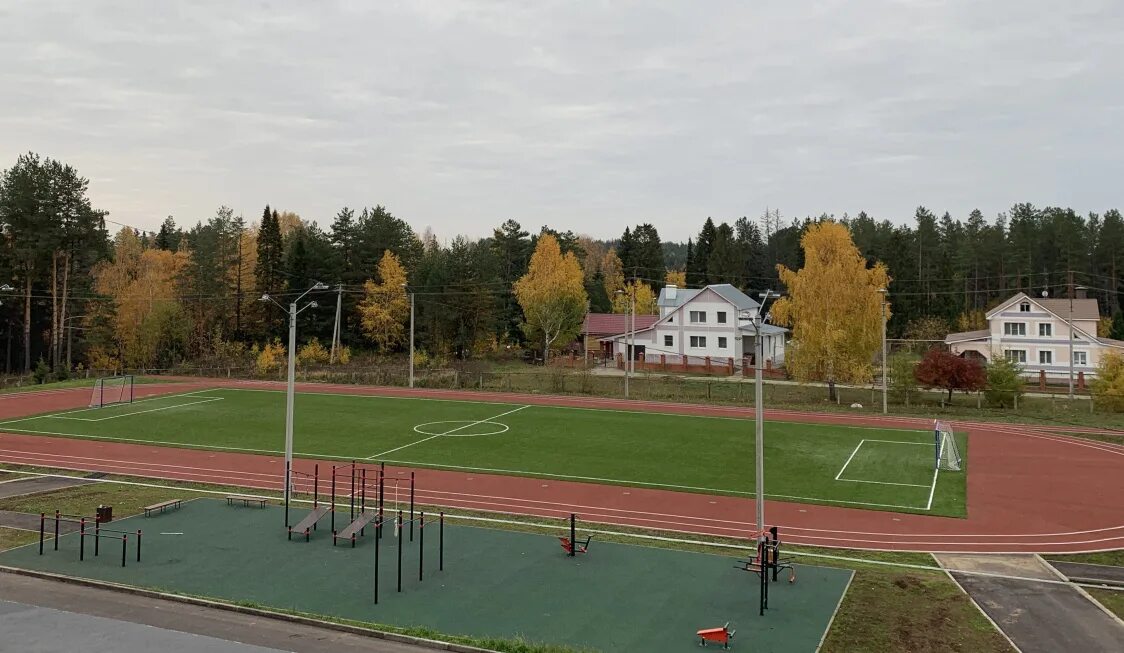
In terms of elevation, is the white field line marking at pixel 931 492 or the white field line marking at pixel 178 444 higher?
the white field line marking at pixel 178 444

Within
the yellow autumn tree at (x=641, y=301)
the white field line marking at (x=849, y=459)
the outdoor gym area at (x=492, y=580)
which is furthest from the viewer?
the yellow autumn tree at (x=641, y=301)

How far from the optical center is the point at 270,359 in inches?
2739

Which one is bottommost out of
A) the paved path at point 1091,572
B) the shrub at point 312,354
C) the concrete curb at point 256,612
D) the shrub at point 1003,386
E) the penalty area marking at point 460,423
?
the paved path at point 1091,572

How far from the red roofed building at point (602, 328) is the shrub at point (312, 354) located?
96.9 ft

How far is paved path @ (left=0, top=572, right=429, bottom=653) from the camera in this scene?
13.5m

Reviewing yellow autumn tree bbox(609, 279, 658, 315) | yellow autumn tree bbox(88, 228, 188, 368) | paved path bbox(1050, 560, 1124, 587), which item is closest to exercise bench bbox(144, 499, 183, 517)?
paved path bbox(1050, 560, 1124, 587)

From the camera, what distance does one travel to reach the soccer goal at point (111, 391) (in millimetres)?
48781

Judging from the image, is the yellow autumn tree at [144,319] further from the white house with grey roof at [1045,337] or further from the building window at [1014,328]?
the building window at [1014,328]

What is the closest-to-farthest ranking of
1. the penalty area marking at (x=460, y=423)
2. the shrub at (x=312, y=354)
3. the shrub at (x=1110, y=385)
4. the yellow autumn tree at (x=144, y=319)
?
the penalty area marking at (x=460, y=423)
the shrub at (x=1110, y=385)
the shrub at (x=312, y=354)
the yellow autumn tree at (x=144, y=319)

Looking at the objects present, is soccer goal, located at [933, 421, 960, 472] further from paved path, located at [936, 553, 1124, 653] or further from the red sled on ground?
the red sled on ground

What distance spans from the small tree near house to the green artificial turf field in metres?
9.02

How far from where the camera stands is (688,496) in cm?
2758

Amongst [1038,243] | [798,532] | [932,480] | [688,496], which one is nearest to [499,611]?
[798,532]

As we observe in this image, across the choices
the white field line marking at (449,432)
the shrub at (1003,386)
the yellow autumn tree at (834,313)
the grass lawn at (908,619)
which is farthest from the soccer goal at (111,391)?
the shrub at (1003,386)
